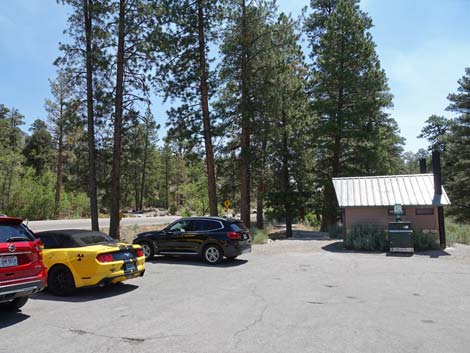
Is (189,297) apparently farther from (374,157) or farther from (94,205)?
(374,157)

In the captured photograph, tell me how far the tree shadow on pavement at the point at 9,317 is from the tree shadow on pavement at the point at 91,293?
102cm

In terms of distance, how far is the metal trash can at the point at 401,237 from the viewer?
15375 mm

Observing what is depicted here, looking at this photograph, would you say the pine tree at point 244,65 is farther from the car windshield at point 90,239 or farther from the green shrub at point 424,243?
the car windshield at point 90,239

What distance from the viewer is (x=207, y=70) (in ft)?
72.8

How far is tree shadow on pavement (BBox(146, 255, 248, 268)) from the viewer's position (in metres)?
12.5

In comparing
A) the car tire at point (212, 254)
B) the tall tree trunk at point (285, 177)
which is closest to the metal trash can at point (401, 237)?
the car tire at point (212, 254)

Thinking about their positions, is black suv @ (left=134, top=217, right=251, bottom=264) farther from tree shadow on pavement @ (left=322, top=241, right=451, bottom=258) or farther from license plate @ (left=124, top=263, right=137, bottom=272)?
tree shadow on pavement @ (left=322, top=241, right=451, bottom=258)

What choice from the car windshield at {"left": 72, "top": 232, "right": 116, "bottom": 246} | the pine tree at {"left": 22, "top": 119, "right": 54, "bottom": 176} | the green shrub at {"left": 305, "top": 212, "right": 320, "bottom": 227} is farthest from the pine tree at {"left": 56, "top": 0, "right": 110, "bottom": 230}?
the pine tree at {"left": 22, "top": 119, "right": 54, "bottom": 176}

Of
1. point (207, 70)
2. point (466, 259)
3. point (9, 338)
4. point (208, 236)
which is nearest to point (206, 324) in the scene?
point (9, 338)

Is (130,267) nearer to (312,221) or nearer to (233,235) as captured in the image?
(233,235)

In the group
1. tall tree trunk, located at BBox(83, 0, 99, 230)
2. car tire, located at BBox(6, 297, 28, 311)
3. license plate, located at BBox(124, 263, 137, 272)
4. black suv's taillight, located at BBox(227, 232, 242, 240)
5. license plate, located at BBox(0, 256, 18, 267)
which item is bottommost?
car tire, located at BBox(6, 297, 28, 311)

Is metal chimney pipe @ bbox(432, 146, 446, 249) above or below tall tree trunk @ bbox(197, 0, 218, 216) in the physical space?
below

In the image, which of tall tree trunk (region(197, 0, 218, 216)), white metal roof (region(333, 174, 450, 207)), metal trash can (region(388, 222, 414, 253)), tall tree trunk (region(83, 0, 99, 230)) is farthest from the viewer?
tall tree trunk (region(197, 0, 218, 216))

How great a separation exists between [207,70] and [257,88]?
3267mm
